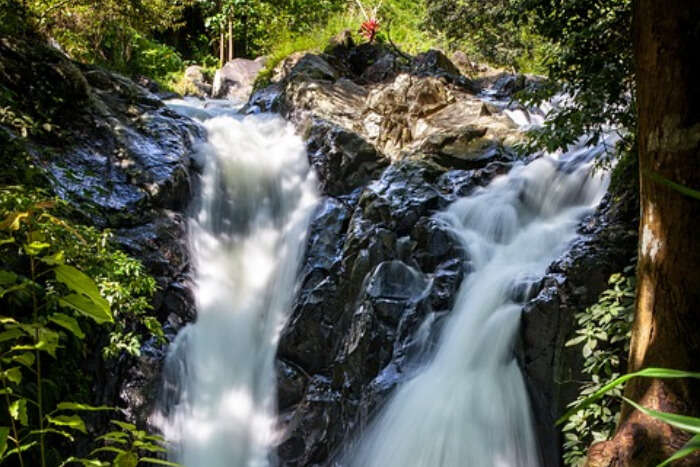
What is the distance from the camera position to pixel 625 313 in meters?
3.60

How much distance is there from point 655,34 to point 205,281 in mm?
5714

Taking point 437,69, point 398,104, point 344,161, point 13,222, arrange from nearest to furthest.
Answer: point 13,222
point 344,161
point 398,104
point 437,69

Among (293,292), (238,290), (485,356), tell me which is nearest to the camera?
(485,356)

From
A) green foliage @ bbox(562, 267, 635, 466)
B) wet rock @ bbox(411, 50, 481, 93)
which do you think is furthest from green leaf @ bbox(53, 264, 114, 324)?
wet rock @ bbox(411, 50, 481, 93)

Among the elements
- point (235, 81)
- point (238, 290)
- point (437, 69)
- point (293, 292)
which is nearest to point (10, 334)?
point (293, 292)

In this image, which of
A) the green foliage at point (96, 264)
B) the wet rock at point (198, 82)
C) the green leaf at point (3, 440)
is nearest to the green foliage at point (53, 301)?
the green foliage at point (96, 264)

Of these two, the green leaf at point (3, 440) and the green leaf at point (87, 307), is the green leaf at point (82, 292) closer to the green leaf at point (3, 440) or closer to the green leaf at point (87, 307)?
the green leaf at point (87, 307)

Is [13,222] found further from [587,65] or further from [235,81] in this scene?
[235,81]

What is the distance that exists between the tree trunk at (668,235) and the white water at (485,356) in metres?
1.88

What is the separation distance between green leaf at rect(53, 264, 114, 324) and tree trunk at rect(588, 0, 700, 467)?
7.32 ft

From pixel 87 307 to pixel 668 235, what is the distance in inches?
91.9

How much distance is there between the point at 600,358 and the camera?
3598 millimetres

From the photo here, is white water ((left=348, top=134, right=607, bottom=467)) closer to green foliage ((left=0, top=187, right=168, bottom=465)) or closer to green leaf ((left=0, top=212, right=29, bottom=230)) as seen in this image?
green foliage ((left=0, top=187, right=168, bottom=465))

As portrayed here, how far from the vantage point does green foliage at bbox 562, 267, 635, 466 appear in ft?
11.5
